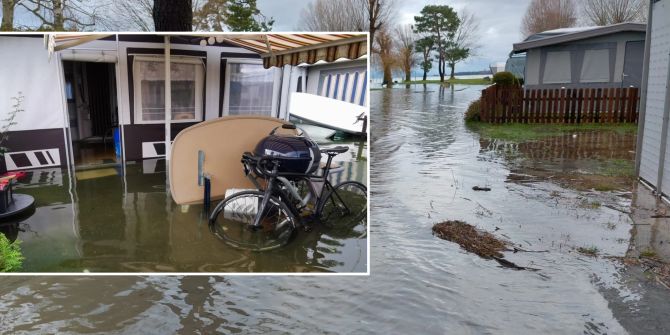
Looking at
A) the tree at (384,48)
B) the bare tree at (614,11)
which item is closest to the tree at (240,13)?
the tree at (384,48)

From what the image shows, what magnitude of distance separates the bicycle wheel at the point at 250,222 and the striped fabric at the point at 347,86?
491 millimetres

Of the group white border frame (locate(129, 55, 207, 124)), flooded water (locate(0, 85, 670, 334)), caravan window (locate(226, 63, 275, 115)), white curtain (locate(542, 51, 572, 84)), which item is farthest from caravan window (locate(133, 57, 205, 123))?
white curtain (locate(542, 51, 572, 84))

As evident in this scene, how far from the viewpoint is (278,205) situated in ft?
8.12

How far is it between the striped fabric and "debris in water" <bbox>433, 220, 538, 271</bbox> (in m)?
3.27

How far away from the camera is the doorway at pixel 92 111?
7.06ft

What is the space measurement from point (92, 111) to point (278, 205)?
79 cm

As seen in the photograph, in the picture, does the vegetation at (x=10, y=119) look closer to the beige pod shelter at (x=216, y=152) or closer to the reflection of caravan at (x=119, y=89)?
the reflection of caravan at (x=119, y=89)

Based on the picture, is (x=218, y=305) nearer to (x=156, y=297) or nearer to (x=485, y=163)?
(x=156, y=297)

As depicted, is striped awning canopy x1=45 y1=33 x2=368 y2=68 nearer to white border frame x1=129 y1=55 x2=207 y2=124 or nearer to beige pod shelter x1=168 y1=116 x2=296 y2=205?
white border frame x1=129 y1=55 x2=207 y2=124

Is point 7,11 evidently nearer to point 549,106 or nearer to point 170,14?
point 170,14

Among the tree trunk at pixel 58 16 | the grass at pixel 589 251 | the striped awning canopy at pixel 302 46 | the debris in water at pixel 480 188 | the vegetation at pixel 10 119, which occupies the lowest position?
the grass at pixel 589 251

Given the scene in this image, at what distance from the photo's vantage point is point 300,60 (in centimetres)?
241

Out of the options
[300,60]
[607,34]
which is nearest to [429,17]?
[607,34]

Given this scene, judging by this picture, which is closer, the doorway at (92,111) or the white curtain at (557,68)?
the doorway at (92,111)
